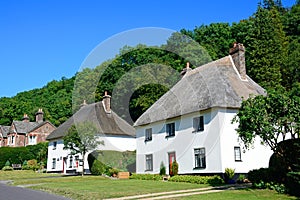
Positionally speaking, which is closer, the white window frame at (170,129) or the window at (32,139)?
the white window frame at (170,129)

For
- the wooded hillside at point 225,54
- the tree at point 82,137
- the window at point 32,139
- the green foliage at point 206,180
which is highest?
the wooded hillside at point 225,54

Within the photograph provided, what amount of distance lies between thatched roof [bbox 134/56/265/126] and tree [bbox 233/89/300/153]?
297 inches

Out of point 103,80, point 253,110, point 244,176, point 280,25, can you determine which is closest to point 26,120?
point 103,80

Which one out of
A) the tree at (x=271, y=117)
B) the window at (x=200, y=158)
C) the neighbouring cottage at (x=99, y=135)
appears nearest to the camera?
the tree at (x=271, y=117)

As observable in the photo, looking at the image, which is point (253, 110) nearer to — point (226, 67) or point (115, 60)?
Result: point (226, 67)

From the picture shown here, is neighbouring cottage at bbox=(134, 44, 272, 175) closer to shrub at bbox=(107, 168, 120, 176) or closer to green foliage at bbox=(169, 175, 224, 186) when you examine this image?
green foliage at bbox=(169, 175, 224, 186)

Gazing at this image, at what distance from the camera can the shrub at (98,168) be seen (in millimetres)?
32188

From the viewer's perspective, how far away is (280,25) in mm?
46281

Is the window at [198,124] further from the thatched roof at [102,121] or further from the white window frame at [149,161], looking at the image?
the thatched roof at [102,121]

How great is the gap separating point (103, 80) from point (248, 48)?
2109 cm

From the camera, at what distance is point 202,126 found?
25297 millimetres

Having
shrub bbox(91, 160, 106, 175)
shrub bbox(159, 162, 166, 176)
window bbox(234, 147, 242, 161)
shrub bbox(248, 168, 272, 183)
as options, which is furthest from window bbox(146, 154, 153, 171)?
shrub bbox(248, 168, 272, 183)

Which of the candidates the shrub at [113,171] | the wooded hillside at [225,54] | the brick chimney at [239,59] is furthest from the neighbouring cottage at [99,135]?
the brick chimney at [239,59]

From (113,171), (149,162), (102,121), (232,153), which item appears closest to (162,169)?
(149,162)
